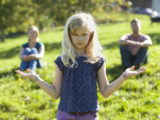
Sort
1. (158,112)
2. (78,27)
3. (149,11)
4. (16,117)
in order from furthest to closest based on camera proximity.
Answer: (149,11) → (16,117) → (158,112) → (78,27)

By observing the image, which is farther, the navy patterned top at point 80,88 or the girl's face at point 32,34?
the girl's face at point 32,34

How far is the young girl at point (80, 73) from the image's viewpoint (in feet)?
9.18

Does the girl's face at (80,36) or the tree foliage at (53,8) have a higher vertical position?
the girl's face at (80,36)

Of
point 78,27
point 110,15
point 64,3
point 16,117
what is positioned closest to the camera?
point 78,27

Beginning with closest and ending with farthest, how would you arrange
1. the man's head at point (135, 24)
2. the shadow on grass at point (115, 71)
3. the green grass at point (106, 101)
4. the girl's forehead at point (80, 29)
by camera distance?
1. the girl's forehead at point (80, 29)
2. the green grass at point (106, 101)
3. the shadow on grass at point (115, 71)
4. the man's head at point (135, 24)

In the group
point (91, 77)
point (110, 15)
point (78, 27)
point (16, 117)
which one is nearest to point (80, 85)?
point (91, 77)

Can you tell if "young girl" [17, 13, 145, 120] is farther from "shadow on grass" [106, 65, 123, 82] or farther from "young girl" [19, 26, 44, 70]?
"young girl" [19, 26, 44, 70]

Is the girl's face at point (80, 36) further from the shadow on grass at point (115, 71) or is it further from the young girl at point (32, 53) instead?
the young girl at point (32, 53)

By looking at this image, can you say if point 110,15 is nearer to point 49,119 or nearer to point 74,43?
point 49,119

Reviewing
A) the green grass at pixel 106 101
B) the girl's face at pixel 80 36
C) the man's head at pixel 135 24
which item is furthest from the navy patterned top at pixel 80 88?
the man's head at pixel 135 24

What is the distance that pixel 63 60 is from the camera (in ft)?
9.57

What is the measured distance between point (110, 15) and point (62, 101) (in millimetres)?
16730

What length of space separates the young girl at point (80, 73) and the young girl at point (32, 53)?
490 cm

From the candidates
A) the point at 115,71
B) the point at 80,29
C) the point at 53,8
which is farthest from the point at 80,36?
the point at 53,8
